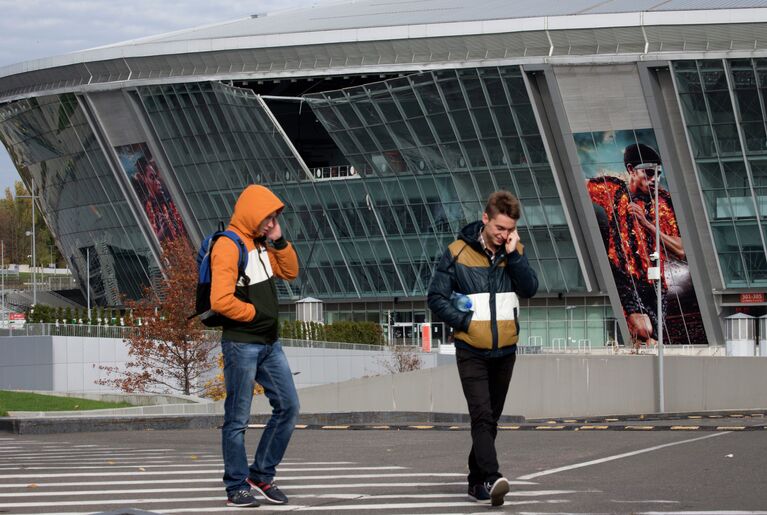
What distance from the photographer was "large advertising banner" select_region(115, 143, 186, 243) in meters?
65.1

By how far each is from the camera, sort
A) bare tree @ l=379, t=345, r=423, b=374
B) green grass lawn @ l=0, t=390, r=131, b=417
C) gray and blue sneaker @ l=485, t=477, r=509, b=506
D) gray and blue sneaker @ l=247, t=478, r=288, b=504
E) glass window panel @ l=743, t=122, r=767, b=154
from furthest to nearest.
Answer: glass window panel @ l=743, t=122, r=767, b=154
bare tree @ l=379, t=345, r=423, b=374
green grass lawn @ l=0, t=390, r=131, b=417
gray and blue sneaker @ l=247, t=478, r=288, b=504
gray and blue sneaker @ l=485, t=477, r=509, b=506

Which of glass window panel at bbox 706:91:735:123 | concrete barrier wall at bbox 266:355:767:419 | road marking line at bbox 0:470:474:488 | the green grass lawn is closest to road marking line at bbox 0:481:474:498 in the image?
road marking line at bbox 0:470:474:488

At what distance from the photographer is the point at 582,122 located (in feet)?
179

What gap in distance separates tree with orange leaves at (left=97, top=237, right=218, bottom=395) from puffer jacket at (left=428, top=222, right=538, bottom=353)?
2639cm

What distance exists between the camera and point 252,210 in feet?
30.7

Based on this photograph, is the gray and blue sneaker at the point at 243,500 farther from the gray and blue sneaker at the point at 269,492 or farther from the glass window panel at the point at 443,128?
the glass window panel at the point at 443,128

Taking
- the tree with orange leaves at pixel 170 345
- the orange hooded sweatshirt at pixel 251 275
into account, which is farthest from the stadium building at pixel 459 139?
the orange hooded sweatshirt at pixel 251 275

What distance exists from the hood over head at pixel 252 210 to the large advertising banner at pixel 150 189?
184 ft

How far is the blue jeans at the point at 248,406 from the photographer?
A: 905 cm

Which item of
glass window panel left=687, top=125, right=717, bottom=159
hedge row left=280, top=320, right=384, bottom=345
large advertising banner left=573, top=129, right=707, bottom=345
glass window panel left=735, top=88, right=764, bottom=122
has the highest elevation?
glass window panel left=735, top=88, right=764, bottom=122

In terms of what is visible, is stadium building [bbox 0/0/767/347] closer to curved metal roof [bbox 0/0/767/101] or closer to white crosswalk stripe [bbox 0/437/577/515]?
curved metal roof [bbox 0/0/767/101]

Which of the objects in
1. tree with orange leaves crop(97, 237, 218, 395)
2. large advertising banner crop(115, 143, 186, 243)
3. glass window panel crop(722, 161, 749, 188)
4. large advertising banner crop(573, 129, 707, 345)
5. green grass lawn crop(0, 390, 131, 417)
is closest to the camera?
green grass lawn crop(0, 390, 131, 417)

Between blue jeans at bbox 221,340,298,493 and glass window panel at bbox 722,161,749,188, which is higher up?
glass window panel at bbox 722,161,749,188

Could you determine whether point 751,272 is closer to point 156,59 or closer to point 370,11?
point 370,11
